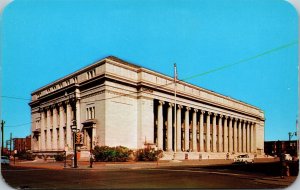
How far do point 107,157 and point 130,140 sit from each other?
5306 millimetres

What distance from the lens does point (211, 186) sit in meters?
13.1

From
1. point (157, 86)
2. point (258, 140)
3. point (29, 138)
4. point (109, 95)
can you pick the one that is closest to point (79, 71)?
point (109, 95)

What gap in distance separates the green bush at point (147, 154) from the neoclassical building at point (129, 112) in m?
2.05

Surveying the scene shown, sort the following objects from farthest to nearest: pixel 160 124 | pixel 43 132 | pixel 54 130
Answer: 1. pixel 43 132
2. pixel 54 130
3. pixel 160 124

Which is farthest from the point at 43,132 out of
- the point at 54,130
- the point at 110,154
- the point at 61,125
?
the point at 110,154

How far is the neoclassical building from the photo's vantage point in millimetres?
33844

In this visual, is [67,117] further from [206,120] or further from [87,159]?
[206,120]

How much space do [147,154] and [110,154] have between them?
3.99 metres

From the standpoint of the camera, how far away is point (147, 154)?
32938mm

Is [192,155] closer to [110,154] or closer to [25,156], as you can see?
[110,154]

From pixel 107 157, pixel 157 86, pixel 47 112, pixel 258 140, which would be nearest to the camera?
pixel 107 157

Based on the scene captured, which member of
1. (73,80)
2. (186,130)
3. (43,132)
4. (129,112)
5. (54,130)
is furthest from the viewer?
(43,132)

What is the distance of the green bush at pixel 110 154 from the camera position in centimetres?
3034

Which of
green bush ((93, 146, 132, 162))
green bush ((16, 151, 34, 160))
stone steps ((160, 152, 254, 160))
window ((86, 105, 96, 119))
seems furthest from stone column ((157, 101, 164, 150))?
green bush ((16, 151, 34, 160))
